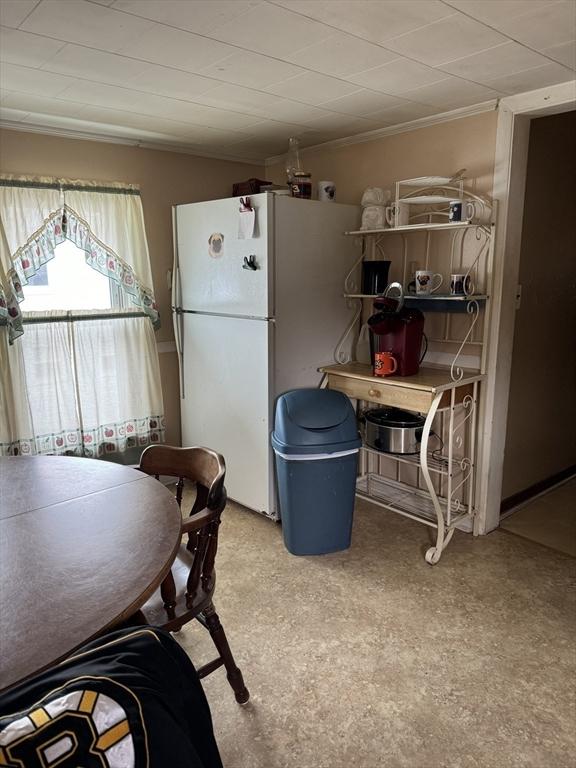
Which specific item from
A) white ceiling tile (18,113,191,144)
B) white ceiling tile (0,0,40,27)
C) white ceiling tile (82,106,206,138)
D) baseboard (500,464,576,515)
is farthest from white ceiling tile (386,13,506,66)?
baseboard (500,464,576,515)

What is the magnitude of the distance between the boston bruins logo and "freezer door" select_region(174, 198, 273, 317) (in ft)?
7.61

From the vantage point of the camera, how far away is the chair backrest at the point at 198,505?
5.17 ft

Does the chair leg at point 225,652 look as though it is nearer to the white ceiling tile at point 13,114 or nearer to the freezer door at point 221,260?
the freezer door at point 221,260

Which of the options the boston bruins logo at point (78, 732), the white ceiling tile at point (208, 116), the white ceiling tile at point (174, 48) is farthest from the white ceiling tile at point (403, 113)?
the boston bruins logo at point (78, 732)

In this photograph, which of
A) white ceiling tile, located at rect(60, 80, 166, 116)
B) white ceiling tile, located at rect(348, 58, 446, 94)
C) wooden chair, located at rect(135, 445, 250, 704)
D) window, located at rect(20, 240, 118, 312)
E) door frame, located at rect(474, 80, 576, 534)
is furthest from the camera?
window, located at rect(20, 240, 118, 312)

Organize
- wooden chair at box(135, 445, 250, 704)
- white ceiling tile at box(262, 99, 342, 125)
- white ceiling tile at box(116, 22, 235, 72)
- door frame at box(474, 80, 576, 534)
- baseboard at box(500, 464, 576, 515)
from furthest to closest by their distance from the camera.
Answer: baseboard at box(500, 464, 576, 515)
white ceiling tile at box(262, 99, 342, 125)
door frame at box(474, 80, 576, 534)
white ceiling tile at box(116, 22, 235, 72)
wooden chair at box(135, 445, 250, 704)

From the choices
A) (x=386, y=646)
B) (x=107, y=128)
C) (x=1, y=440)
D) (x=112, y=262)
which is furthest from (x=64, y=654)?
(x=107, y=128)

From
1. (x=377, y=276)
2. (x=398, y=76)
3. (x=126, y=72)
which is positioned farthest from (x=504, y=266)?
(x=126, y=72)

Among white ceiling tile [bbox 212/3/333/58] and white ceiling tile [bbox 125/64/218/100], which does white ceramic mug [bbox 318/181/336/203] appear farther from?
white ceiling tile [bbox 212/3/333/58]

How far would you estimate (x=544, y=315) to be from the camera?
3229 millimetres

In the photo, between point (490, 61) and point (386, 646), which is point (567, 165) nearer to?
point (490, 61)

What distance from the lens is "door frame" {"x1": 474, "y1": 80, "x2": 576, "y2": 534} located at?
2508 mm

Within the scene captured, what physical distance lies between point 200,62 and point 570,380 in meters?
2.98

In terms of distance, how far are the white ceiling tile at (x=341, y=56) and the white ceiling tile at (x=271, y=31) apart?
5 cm
